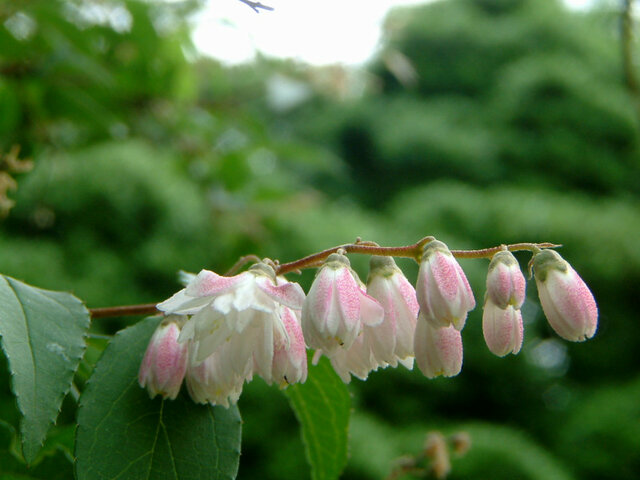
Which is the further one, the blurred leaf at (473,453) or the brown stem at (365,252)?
the blurred leaf at (473,453)

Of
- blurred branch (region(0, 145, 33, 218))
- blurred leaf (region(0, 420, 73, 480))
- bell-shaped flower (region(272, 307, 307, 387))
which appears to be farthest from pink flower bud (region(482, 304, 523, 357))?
blurred branch (region(0, 145, 33, 218))

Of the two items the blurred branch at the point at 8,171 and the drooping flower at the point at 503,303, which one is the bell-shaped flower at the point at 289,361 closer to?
the drooping flower at the point at 503,303

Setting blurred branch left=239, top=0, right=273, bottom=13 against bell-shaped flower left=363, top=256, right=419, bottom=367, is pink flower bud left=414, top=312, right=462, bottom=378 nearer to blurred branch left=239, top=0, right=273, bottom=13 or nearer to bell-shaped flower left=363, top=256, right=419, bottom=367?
bell-shaped flower left=363, top=256, right=419, bottom=367

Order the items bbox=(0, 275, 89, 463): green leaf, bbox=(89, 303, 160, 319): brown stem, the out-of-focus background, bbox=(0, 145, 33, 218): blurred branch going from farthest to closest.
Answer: the out-of-focus background, bbox=(0, 145, 33, 218): blurred branch, bbox=(89, 303, 160, 319): brown stem, bbox=(0, 275, 89, 463): green leaf

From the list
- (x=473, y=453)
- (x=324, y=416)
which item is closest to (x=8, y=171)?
(x=324, y=416)

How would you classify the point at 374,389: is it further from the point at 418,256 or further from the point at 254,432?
the point at 418,256

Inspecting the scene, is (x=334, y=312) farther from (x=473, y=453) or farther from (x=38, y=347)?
(x=473, y=453)

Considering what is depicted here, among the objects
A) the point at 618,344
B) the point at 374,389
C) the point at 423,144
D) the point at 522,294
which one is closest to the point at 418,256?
the point at 522,294

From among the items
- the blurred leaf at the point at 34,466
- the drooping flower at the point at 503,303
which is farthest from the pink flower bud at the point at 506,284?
the blurred leaf at the point at 34,466

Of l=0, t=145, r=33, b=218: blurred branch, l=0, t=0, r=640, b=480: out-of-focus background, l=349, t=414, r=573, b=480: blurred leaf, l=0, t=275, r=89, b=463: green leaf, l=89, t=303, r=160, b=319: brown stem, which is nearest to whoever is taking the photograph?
l=0, t=275, r=89, b=463: green leaf
